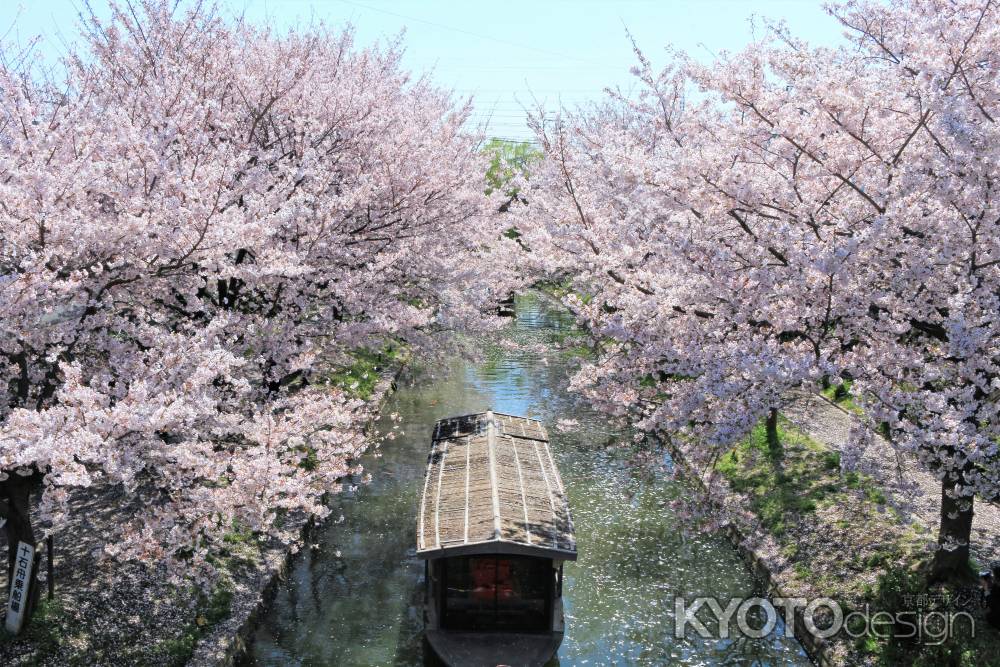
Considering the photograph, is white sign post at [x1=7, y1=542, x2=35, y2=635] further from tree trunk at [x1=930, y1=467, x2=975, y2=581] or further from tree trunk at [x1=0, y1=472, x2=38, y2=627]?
tree trunk at [x1=930, y1=467, x2=975, y2=581]

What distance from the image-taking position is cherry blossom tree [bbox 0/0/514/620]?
8578 mm

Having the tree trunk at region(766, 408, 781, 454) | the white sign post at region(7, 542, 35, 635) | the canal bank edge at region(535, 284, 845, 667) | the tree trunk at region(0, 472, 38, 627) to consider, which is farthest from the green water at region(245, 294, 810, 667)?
the tree trunk at region(0, 472, 38, 627)

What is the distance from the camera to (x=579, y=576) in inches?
557

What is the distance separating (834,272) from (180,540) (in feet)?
29.4

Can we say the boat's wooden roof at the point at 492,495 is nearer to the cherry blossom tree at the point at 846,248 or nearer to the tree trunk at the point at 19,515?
the cherry blossom tree at the point at 846,248

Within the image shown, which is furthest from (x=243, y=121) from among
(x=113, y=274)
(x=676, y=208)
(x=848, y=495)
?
(x=848, y=495)

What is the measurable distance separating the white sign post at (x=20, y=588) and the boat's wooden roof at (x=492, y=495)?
5.01m

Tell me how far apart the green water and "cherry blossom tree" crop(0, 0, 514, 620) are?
5.11 ft

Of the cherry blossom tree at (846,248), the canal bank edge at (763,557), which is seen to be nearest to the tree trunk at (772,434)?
Result: the canal bank edge at (763,557)

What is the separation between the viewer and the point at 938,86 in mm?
9516

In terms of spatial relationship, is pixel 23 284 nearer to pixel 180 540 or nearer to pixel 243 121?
pixel 180 540

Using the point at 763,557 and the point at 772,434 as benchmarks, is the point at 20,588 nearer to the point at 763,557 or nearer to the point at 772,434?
the point at 763,557

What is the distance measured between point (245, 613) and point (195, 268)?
17.6ft

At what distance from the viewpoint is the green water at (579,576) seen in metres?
12.0
